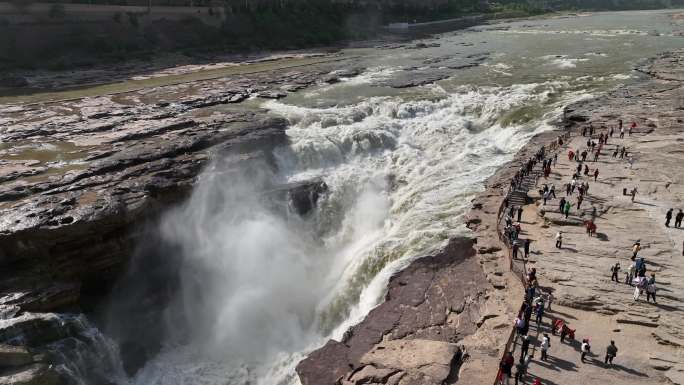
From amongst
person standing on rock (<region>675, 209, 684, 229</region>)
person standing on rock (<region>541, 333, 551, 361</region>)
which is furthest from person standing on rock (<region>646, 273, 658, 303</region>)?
person standing on rock (<region>675, 209, 684, 229</region>)

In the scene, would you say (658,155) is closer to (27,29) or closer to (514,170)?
(514,170)

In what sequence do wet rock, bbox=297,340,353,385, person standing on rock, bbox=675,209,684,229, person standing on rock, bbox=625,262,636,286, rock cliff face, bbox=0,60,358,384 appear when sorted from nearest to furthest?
wet rock, bbox=297,340,353,385
person standing on rock, bbox=625,262,636,286
rock cliff face, bbox=0,60,358,384
person standing on rock, bbox=675,209,684,229

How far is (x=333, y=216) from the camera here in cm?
2508

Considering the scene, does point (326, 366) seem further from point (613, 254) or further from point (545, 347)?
point (613, 254)

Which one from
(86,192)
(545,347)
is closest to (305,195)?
(86,192)

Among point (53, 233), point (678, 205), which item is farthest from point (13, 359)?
point (678, 205)

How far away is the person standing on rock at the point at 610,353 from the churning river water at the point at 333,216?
7.07 meters

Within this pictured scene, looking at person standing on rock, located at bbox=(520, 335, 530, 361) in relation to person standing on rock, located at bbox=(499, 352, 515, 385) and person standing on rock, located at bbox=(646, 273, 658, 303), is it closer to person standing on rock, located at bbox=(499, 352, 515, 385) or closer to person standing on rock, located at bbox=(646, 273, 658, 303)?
person standing on rock, located at bbox=(499, 352, 515, 385)

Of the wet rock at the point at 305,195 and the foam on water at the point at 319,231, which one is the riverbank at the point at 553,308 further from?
the wet rock at the point at 305,195

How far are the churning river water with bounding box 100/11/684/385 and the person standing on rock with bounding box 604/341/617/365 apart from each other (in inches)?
279

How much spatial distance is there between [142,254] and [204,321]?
356 centimetres

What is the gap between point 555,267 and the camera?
16766mm

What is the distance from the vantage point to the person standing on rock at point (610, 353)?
12516 mm

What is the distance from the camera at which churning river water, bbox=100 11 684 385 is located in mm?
18938
